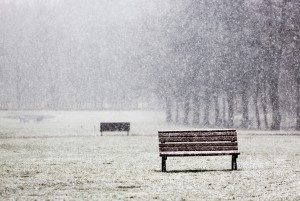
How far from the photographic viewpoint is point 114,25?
279 ft

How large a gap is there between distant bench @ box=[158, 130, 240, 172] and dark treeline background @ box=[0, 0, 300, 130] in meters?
29.7

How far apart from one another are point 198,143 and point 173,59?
3797cm

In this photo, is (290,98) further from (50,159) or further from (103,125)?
(50,159)

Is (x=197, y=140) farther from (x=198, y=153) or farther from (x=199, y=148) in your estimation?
(x=198, y=153)

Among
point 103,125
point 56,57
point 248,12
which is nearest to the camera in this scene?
point 103,125

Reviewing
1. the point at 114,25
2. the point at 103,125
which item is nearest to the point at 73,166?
the point at 103,125

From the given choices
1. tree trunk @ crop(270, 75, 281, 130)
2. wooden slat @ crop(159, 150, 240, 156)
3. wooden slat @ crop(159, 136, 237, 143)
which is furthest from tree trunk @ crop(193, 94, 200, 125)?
wooden slat @ crop(159, 150, 240, 156)

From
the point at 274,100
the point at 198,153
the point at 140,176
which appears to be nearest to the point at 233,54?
the point at 274,100

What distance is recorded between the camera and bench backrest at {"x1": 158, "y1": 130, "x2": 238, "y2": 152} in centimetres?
1545

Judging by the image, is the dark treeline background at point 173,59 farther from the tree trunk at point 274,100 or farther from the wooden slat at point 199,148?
the wooden slat at point 199,148

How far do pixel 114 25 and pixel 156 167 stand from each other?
229ft

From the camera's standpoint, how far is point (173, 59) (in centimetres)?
5319

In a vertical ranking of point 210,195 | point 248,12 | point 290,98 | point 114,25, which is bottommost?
point 210,195

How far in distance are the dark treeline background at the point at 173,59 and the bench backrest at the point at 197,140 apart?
2965cm
